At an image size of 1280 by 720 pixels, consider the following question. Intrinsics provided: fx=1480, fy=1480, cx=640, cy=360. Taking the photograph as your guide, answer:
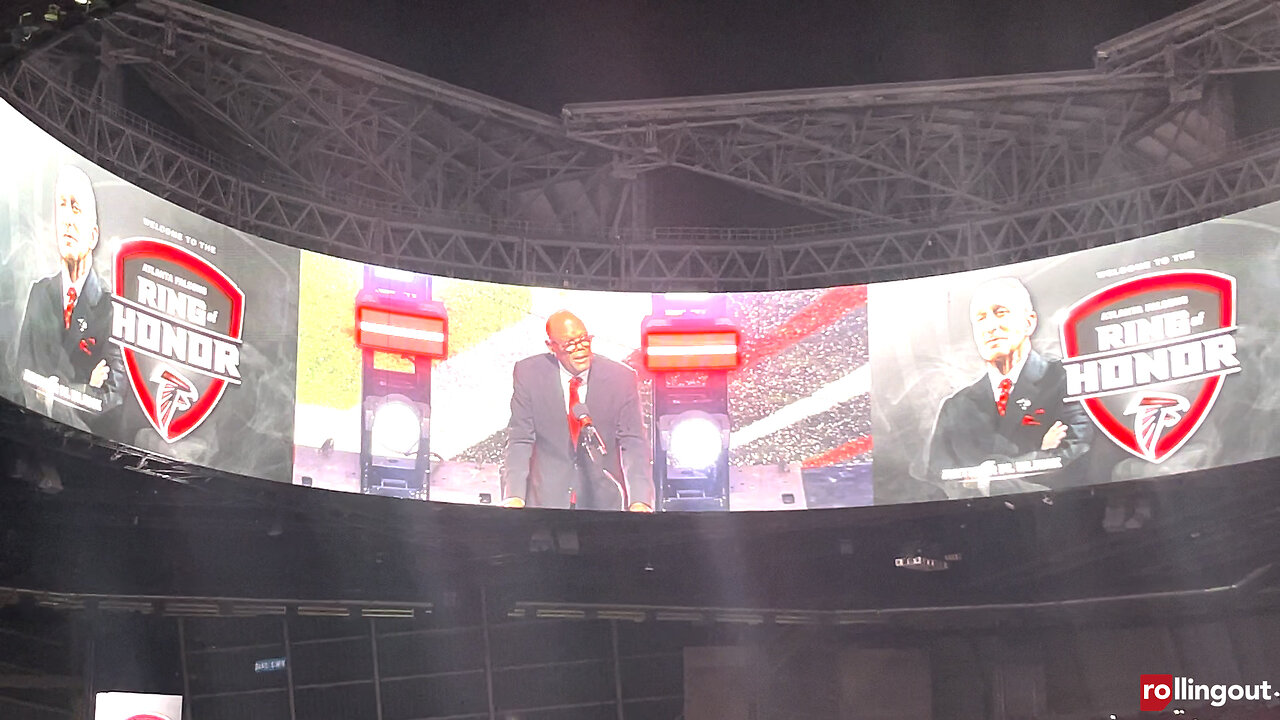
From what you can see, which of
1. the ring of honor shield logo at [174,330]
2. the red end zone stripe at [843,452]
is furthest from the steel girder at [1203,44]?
the ring of honor shield logo at [174,330]

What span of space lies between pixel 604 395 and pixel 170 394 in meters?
5.86

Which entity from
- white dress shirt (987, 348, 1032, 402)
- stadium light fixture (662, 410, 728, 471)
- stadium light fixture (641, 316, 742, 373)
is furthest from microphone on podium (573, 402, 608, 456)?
white dress shirt (987, 348, 1032, 402)

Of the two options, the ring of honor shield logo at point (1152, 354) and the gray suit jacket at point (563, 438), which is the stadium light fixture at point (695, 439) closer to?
the gray suit jacket at point (563, 438)

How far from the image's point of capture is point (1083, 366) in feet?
60.3

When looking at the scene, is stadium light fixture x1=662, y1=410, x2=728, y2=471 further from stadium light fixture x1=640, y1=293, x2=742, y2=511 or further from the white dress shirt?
the white dress shirt

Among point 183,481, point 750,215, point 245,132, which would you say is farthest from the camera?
point 750,215

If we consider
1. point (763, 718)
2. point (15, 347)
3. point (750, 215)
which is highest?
point (750, 215)

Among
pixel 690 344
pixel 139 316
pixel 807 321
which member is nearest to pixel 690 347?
pixel 690 344

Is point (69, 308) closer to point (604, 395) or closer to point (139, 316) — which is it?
point (139, 316)

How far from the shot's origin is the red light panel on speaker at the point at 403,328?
19.0 m

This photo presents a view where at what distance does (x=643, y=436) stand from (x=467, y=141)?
4.73 m

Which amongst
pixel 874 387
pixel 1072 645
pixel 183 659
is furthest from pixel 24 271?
pixel 1072 645

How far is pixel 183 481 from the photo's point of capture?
57.1 feet

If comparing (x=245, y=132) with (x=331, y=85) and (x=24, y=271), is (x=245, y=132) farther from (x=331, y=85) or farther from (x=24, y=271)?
(x=24, y=271)
